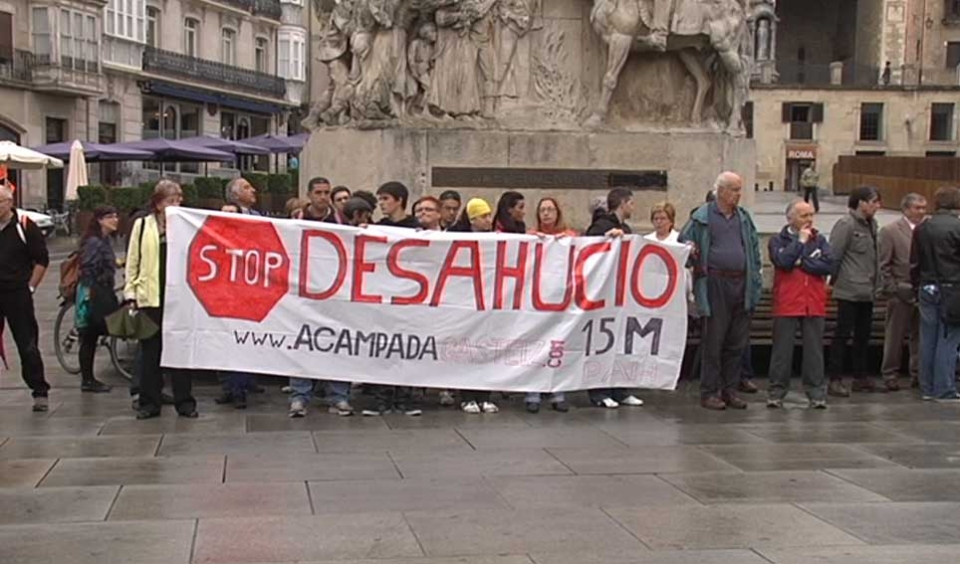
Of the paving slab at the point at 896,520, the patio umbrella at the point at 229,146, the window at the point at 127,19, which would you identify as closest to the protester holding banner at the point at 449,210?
the paving slab at the point at 896,520

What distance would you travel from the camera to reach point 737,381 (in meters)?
10.8

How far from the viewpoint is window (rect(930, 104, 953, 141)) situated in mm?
69750

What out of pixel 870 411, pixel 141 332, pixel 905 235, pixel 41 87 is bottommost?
pixel 870 411

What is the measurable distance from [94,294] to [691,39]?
7.64 meters

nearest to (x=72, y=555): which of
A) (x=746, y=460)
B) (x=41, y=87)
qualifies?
(x=746, y=460)

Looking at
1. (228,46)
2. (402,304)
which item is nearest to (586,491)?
(402,304)

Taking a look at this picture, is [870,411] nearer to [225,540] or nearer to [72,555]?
[225,540]

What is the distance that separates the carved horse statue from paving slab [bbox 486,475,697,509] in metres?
7.80

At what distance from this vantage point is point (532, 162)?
1466 centimetres

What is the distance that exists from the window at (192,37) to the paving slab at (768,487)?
5539 centimetres

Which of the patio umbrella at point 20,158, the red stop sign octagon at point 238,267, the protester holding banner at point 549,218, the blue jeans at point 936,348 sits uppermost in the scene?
the patio umbrella at point 20,158

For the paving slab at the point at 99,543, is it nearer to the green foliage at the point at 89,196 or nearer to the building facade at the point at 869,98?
the green foliage at the point at 89,196

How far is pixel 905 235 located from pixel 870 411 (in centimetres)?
196

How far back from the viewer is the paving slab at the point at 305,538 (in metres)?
5.97
